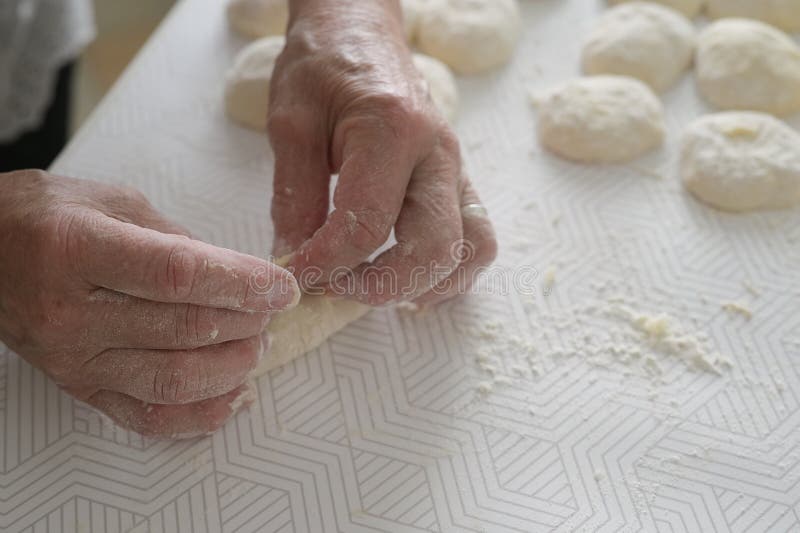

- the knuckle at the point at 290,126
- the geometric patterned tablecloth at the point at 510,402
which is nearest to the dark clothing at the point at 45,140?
the geometric patterned tablecloth at the point at 510,402

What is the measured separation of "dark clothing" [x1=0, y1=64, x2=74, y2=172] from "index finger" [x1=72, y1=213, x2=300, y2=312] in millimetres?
1130

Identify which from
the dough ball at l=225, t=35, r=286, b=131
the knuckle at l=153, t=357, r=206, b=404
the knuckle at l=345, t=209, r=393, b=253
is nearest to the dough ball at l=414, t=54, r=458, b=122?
the dough ball at l=225, t=35, r=286, b=131

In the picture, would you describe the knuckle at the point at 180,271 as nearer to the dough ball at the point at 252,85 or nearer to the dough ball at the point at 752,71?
the dough ball at the point at 252,85

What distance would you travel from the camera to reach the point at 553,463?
3.65 feet

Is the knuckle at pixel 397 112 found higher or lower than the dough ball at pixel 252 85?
higher

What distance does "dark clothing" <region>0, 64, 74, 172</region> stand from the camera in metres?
1.95

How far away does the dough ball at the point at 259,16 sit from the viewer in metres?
1.75

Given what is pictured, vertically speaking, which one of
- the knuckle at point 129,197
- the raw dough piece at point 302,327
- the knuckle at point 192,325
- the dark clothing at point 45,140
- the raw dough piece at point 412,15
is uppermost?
the raw dough piece at point 412,15

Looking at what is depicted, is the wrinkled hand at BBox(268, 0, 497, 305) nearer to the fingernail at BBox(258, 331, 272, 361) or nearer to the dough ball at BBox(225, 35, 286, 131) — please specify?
the fingernail at BBox(258, 331, 272, 361)

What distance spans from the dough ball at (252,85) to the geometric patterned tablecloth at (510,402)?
0.35 ft

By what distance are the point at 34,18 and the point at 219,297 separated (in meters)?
1.25

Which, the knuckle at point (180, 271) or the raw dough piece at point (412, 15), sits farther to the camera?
the raw dough piece at point (412, 15)

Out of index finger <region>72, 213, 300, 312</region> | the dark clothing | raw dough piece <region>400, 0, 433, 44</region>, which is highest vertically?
raw dough piece <region>400, 0, 433, 44</region>

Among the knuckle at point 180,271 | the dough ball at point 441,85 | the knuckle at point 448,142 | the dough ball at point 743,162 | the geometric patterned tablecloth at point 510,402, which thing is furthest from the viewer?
the dough ball at point 441,85
